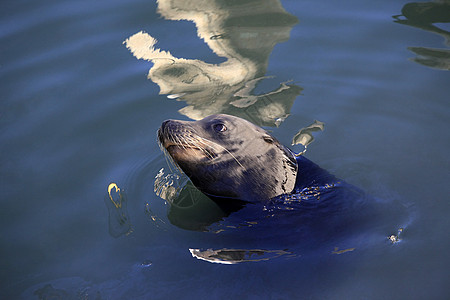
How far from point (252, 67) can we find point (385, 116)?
1804 mm

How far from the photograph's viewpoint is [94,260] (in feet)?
13.5

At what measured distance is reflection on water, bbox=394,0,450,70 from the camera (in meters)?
6.29

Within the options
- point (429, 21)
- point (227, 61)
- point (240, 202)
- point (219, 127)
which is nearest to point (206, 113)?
point (227, 61)

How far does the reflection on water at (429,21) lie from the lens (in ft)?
20.6

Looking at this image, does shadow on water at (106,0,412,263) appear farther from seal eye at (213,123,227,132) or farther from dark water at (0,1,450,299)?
seal eye at (213,123,227,132)

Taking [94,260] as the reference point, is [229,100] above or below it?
above

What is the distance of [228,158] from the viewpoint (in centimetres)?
425

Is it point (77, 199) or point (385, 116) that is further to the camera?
point (385, 116)

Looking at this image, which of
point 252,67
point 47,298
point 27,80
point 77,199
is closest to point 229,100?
point 252,67

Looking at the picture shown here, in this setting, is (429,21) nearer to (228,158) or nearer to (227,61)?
(227,61)

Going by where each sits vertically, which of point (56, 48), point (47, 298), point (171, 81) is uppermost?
point (56, 48)

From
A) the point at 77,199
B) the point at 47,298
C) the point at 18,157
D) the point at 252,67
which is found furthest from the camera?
the point at 252,67

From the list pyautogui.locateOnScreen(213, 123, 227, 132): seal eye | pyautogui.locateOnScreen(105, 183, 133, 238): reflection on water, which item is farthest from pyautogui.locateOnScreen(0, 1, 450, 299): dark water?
pyautogui.locateOnScreen(213, 123, 227, 132): seal eye

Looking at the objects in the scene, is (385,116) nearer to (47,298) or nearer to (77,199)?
(77,199)
